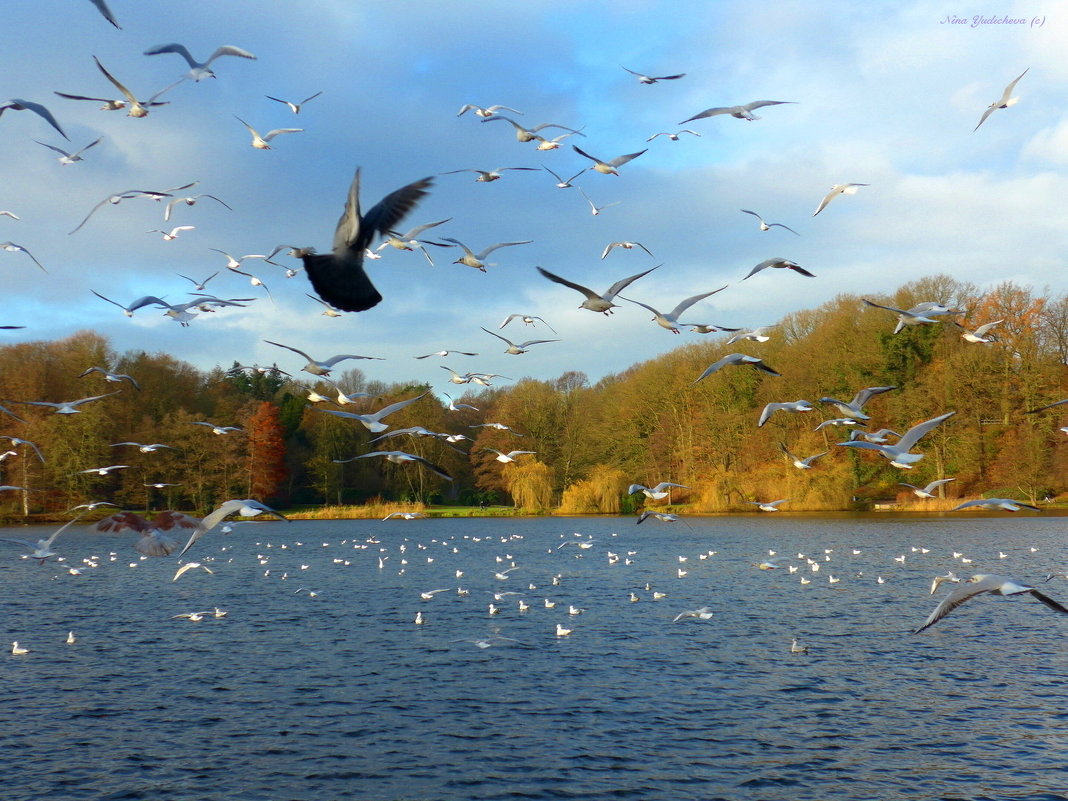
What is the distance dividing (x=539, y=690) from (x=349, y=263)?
9977mm

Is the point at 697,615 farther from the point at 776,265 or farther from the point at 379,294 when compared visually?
the point at 379,294

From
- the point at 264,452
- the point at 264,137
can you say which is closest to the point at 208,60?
the point at 264,137

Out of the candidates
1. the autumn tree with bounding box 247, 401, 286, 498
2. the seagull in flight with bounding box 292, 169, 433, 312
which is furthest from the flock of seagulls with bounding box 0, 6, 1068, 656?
the autumn tree with bounding box 247, 401, 286, 498

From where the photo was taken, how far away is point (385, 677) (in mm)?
16703

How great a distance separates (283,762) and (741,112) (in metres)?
11.7

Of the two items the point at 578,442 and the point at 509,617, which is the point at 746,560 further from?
the point at 578,442

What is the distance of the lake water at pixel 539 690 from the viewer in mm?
11836

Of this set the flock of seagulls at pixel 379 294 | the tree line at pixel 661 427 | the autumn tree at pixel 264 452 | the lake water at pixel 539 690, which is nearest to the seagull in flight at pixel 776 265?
the flock of seagulls at pixel 379 294

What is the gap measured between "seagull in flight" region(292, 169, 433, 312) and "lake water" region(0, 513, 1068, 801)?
6.66m

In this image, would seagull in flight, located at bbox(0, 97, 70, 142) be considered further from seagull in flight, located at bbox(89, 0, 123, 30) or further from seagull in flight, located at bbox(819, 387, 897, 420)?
seagull in flight, located at bbox(819, 387, 897, 420)

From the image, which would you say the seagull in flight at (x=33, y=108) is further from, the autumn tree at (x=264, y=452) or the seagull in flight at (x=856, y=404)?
the autumn tree at (x=264, y=452)

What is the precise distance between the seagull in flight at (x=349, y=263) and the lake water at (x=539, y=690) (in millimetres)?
6663

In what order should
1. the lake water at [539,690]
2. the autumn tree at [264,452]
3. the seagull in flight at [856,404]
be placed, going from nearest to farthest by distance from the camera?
1. the lake water at [539,690]
2. the seagull in flight at [856,404]
3. the autumn tree at [264,452]

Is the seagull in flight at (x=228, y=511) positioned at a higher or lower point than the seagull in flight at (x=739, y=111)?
lower
